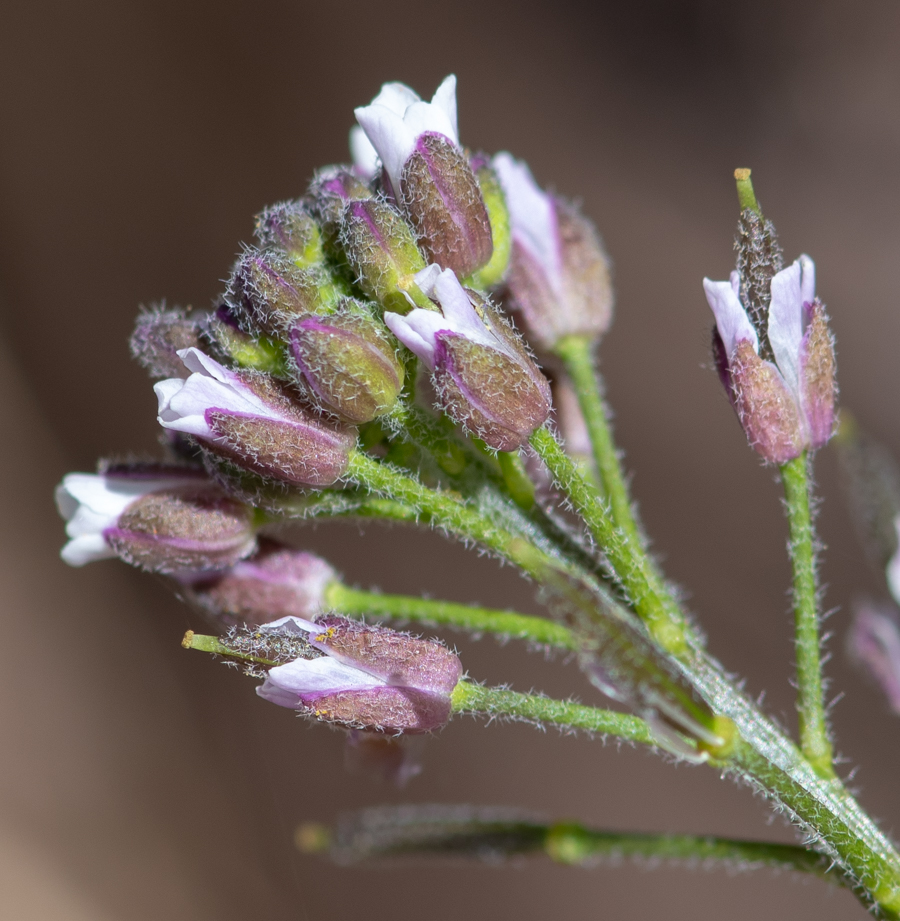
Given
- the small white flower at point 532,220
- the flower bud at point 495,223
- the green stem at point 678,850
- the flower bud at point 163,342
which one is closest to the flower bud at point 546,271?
the small white flower at point 532,220

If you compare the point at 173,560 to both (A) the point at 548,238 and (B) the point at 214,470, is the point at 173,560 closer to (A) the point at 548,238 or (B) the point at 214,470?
(B) the point at 214,470

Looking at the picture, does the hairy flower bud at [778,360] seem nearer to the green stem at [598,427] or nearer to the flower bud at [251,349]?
the green stem at [598,427]

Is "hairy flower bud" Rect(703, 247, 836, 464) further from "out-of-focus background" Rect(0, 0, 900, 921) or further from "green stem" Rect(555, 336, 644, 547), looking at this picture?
"out-of-focus background" Rect(0, 0, 900, 921)

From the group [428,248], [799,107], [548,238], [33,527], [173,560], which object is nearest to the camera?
[428,248]

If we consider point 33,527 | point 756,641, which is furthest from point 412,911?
point 33,527

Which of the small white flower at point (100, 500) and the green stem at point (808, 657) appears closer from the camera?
the green stem at point (808, 657)

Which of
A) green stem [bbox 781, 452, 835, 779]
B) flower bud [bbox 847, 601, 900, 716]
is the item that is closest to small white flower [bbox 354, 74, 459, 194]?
green stem [bbox 781, 452, 835, 779]
